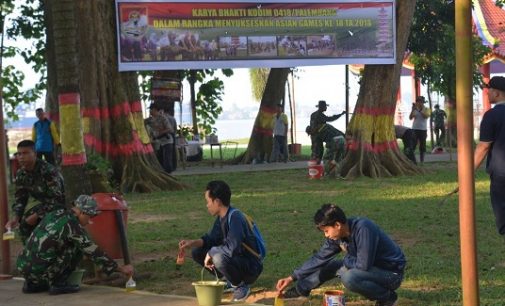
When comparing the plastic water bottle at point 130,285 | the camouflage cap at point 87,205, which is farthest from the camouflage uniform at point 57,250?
the plastic water bottle at point 130,285

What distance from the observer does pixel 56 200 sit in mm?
8992

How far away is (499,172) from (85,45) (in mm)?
10920

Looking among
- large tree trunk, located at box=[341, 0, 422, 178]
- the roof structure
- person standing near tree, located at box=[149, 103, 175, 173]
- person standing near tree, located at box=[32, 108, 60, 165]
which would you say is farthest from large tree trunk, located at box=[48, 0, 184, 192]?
the roof structure

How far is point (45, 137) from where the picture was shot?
1916 cm

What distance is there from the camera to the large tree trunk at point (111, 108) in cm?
1662

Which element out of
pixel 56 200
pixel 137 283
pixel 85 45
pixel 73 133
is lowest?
pixel 137 283

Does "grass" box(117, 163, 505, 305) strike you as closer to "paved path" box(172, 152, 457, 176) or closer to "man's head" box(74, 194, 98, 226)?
"man's head" box(74, 194, 98, 226)

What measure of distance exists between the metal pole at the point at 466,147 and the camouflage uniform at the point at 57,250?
3.54 m

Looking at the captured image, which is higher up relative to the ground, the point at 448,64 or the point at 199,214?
the point at 448,64

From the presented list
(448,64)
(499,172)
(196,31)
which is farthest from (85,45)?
(448,64)

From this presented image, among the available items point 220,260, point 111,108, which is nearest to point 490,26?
point 111,108

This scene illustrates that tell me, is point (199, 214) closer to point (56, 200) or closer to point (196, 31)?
point (56, 200)

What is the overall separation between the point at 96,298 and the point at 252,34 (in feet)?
39.6

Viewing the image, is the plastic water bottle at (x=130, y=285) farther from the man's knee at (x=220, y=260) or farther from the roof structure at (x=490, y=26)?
the roof structure at (x=490, y=26)
